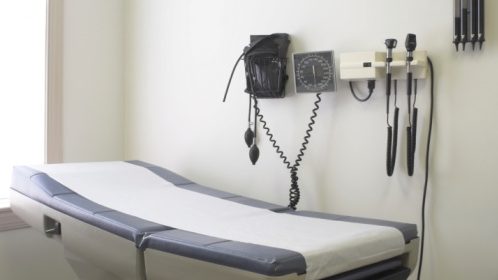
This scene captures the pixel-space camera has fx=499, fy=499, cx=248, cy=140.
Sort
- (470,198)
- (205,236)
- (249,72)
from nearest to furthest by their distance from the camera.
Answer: (205,236) < (470,198) < (249,72)

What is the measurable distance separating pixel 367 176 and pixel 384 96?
267mm

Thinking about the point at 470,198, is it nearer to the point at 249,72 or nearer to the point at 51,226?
the point at 249,72

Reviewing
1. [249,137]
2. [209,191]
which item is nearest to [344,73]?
[249,137]

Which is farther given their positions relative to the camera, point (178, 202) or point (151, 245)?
point (178, 202)

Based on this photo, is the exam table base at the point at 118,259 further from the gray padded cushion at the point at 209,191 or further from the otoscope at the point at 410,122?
the gray padded cushion at the point at 209,191

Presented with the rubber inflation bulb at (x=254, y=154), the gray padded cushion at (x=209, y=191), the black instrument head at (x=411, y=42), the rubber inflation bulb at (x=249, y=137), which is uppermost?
the black instrument head at (x=411, y=42)

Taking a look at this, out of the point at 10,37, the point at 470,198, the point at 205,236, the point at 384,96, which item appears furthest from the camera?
the point at 10,37

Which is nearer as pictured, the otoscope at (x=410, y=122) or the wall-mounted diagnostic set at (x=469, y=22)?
the wall-mounted diagnostic set at (x=469, y=22)

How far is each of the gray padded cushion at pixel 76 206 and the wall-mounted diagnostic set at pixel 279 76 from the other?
65 centimetres

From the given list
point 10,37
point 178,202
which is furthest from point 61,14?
point 178,202

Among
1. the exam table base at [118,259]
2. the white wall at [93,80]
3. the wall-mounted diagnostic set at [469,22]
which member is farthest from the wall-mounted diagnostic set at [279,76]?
the white wall at [93,80]

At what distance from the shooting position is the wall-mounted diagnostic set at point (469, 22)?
136cm

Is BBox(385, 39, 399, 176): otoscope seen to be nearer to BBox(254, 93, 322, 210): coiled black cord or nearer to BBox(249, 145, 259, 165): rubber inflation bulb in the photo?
BBox(254, 93, 322, 210): coiled black cord

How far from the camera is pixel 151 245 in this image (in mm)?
1160
